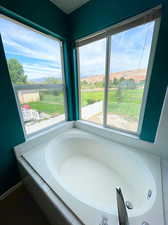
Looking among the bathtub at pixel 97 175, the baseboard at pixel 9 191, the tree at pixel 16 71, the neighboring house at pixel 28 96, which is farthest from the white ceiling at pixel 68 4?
the baseboard at pixel 9 191

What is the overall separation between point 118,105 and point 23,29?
165cm

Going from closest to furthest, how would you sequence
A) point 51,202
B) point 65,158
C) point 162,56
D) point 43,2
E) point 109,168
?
1. point 51,202
2. point 162,56
3. point 43,2
4. point 109,168
5. point 65,158

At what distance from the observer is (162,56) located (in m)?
1.07

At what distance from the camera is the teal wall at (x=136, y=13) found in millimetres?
1049

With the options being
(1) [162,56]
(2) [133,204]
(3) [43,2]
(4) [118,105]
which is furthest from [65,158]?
(3) [43,2]

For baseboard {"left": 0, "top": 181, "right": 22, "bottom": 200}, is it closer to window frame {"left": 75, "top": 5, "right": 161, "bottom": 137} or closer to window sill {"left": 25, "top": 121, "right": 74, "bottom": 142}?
window sill {"left": 25, "top": 121, "right": 74, "bottom": 142}

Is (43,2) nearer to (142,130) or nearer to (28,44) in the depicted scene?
(28,44)

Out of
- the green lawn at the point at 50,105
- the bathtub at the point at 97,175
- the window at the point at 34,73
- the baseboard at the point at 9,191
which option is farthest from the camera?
the green lawn at the point at 50,105

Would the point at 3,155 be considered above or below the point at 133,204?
above

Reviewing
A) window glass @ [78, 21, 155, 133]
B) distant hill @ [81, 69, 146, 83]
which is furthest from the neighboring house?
distant hill @ [81, 69, 146, 83]

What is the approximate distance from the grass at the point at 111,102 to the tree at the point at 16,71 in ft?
1.13

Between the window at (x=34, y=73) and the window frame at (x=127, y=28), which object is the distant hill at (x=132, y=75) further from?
the window at (x=34, y=73)

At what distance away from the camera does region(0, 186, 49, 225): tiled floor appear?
3.56 ft

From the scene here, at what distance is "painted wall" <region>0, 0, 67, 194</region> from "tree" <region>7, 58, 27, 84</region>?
0.31 ft
